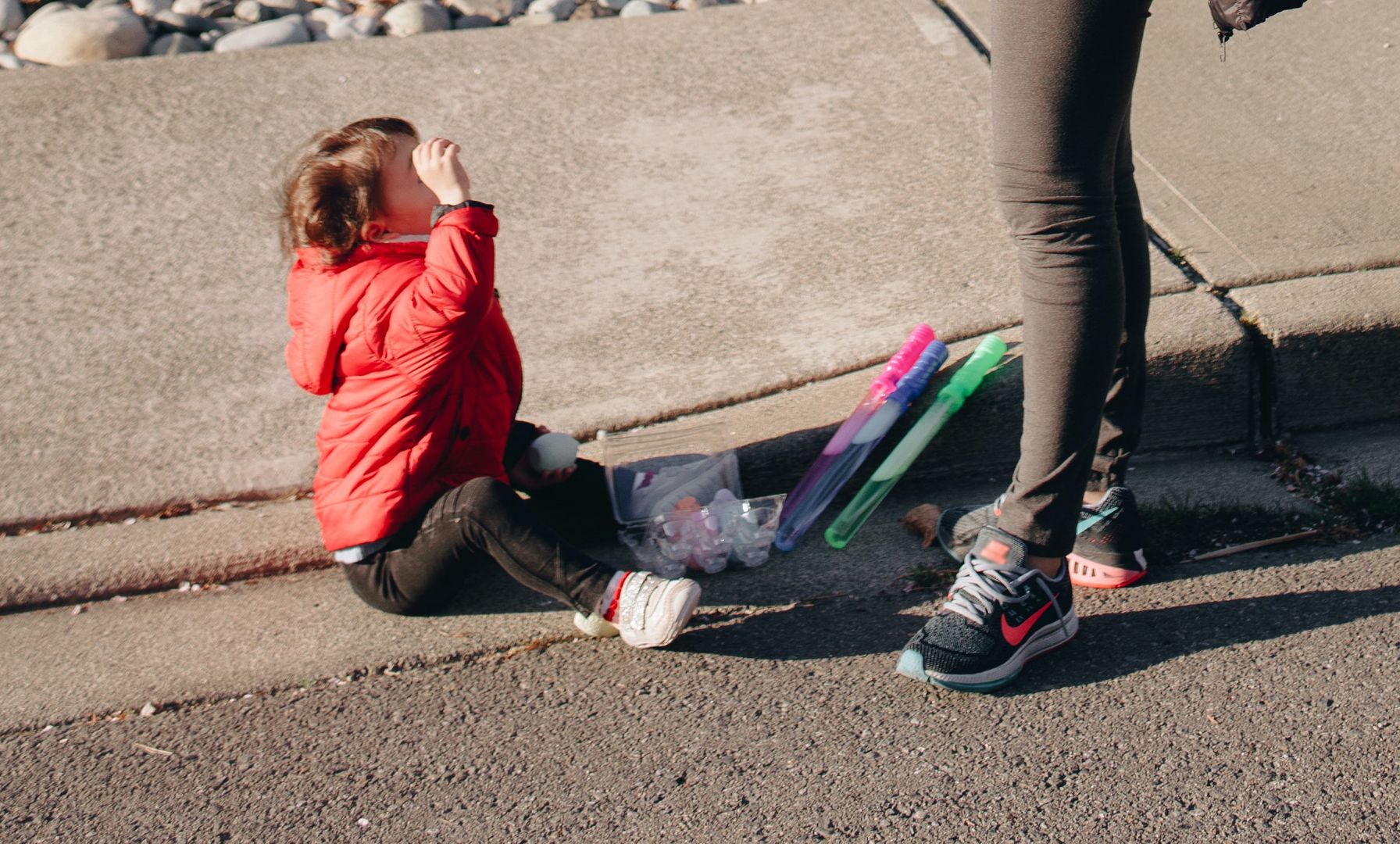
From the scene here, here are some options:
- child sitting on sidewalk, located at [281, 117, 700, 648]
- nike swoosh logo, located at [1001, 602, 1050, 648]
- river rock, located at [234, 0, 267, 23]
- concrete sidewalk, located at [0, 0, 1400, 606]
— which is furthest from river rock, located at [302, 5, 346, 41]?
nike swoosh logo, located at [1001, 602, 1050, 648]

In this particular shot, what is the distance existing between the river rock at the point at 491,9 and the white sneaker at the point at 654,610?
3.05m

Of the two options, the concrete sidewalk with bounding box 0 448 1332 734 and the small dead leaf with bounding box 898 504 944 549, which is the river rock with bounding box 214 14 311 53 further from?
the small dead leaf with bounding box 898 504 944 549

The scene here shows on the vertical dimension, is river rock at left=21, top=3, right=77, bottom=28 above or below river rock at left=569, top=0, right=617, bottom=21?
above

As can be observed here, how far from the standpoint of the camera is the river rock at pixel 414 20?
474cm

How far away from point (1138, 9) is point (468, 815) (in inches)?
62.4

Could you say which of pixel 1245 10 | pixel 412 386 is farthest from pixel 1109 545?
pixel 412 386

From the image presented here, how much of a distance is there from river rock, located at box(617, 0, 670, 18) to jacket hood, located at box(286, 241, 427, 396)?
2511 millimetres

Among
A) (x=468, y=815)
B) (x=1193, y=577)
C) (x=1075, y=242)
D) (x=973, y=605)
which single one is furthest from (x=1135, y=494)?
(x=468, y=815)

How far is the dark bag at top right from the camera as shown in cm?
188

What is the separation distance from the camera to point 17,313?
3.46 metres

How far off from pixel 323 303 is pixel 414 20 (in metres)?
2.56

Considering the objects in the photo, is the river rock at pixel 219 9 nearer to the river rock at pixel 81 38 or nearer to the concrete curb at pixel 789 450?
the river rock at pixel 81 38

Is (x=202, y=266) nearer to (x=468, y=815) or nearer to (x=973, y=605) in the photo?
(x=468, y=815)

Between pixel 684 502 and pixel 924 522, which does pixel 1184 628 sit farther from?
pixel 684 502
